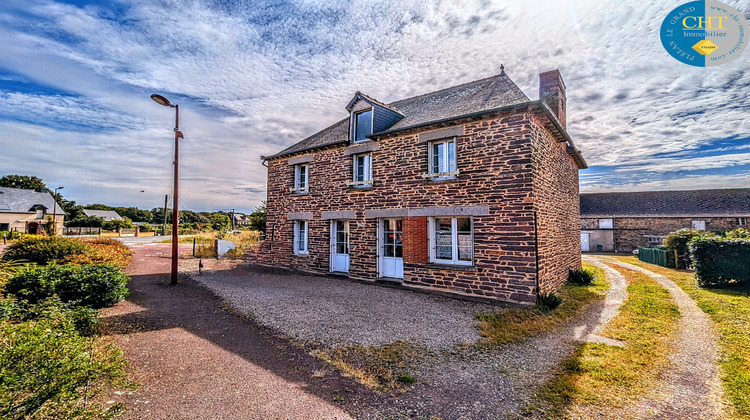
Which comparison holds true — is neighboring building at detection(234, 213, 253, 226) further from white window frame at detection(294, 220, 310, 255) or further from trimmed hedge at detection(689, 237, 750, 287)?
trimmed hedge at detection(689, 237, 750, 287)

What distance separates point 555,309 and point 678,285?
7159mm

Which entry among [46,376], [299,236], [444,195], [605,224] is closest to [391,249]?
[444,195]

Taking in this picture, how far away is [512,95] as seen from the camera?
873cm

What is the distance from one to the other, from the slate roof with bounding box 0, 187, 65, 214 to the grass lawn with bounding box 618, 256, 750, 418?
54.5 metres

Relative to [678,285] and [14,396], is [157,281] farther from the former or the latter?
[678,285]

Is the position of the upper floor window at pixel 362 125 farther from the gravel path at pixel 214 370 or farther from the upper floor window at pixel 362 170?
the gravel path at pixel 214 370

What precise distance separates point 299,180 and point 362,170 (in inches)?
136

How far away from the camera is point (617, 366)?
A: 4574 millimetres

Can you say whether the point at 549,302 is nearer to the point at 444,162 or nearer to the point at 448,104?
the point at 444,162

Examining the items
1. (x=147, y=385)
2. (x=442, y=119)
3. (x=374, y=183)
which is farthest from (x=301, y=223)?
(x=147, y=385)

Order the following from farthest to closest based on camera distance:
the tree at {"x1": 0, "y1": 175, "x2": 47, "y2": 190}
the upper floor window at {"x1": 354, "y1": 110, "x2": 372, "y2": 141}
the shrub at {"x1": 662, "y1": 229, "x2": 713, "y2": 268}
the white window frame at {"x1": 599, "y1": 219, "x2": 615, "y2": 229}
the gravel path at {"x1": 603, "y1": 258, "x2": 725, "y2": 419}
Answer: the tree at {"x1": 0, "y1": 175, "x2": 47, "y2": 190}, the white window frame at {"x1": 599, "y1": 219, "x2": 615, "y2": 229}, the shrub at {"x1": 662, "y1": 229, "x2": 713, "y2": 268}, the upper floor window at {"x1": 354, "y1": 110, "x2": 372, "y2": 141}, the gravel path at {"x1": 603, "y1": 258, "x2": 725, "y2": 419}

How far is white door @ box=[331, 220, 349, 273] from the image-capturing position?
1174cm

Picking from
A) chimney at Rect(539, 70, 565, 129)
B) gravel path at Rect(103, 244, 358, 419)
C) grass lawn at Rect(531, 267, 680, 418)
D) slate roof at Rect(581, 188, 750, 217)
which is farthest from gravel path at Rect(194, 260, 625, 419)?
slate roof at Rect(581, 188, 750, 217)

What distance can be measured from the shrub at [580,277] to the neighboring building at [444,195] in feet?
1.09
